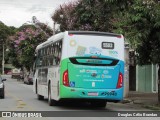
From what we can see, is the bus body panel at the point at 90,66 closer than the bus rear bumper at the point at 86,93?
No

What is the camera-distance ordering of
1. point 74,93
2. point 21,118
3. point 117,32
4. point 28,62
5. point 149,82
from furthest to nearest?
point 28,62
point 149,82
point 117,32
point 74,93
point 21,118

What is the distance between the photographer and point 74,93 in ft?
57.8

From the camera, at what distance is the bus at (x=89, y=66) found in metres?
17.8

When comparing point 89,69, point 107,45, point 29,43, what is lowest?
point 89,69

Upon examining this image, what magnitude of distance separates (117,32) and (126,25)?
2.11 feet

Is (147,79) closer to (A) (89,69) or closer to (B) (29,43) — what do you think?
(A) (89,69)

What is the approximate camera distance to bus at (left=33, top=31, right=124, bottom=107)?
17750 millimetres

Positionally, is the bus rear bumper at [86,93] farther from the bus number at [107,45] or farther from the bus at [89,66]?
the bus number at [107,45]

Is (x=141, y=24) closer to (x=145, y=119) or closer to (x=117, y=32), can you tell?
(x=117, y=32)

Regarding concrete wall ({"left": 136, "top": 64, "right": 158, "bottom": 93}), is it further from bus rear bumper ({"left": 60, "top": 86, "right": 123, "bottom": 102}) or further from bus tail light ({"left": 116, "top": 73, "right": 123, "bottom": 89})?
bus rear bumper ({"left": 60, "top": 86, "right": 123, "bottom": 102})

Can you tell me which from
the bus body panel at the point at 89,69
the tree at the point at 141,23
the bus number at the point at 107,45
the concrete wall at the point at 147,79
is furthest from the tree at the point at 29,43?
the bus body panel at the point at 89,69

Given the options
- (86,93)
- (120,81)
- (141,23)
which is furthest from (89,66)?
(141,23)

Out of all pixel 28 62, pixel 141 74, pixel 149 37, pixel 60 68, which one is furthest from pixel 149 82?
pixel 28 62

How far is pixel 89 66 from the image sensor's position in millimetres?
17875
